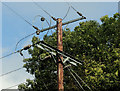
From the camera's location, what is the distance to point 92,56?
89.8 feet

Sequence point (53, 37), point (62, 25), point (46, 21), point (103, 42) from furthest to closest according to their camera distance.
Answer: point (53, 37), point (103, 42), point (46, 21), point (62, 25)

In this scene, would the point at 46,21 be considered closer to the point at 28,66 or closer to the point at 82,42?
the point at 82,42

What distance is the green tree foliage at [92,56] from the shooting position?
81.9ft

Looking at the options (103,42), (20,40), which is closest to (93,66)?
(103,42)

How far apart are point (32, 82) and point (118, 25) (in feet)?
47.7

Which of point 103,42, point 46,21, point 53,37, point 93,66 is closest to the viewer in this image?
point 46,21

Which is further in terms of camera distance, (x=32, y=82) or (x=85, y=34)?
(x=32, y=82)

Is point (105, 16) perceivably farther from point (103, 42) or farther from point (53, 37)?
point (53, 37)

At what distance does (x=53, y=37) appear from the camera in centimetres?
3094

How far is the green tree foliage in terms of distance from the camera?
983 inches

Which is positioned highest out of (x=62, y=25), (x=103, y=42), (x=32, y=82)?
(x=103, y=42)

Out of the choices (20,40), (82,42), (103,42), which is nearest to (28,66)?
(82,42)

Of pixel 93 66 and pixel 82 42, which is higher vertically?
pixel 82 42

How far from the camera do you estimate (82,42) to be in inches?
1119
